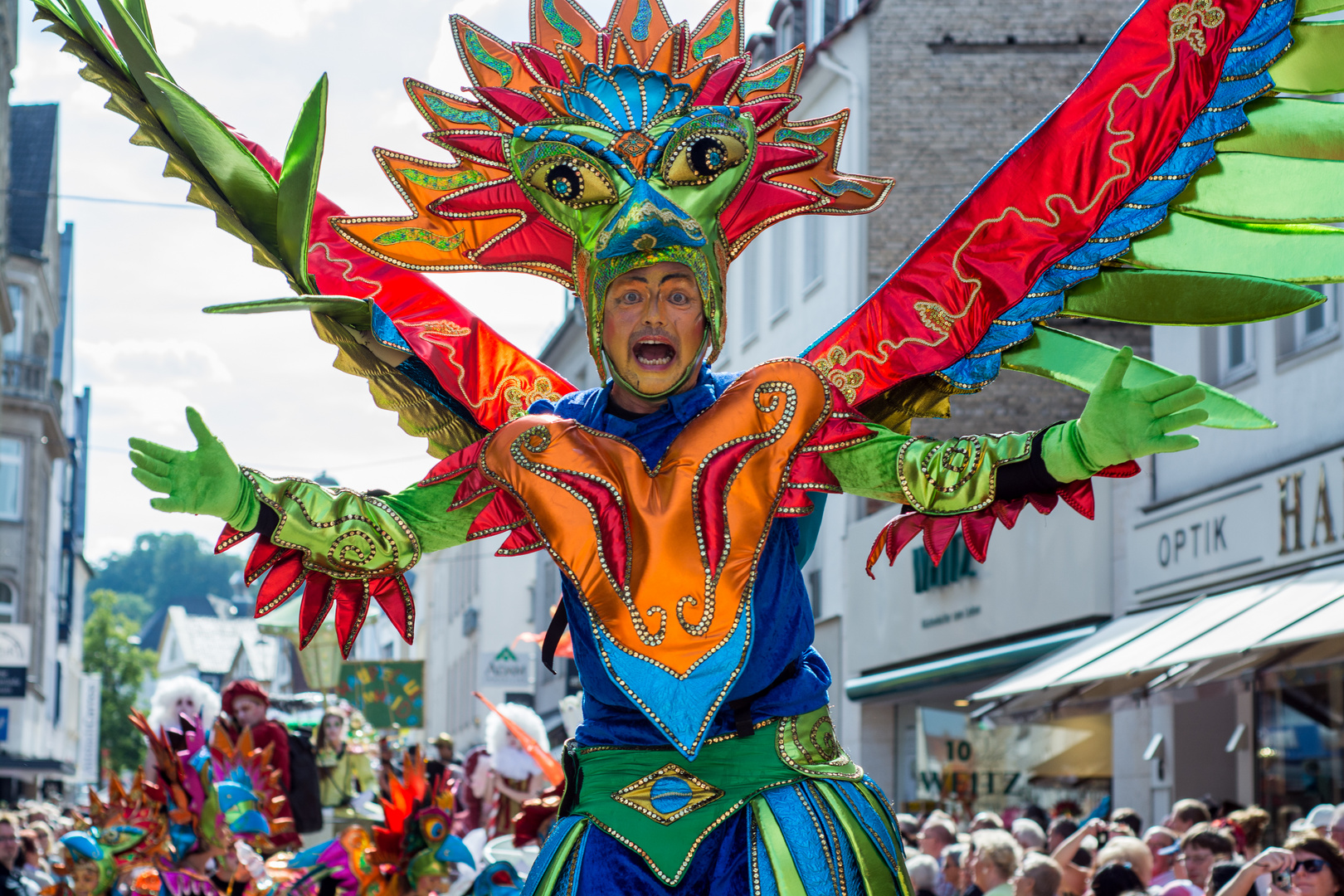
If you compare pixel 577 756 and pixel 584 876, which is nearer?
pixel 584 876

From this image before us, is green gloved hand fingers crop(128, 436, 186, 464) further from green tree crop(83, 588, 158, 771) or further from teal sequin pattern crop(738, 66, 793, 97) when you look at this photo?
green tree crop(83, 588, 158, 771)

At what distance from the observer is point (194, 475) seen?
10.3 feet

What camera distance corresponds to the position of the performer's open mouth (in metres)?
3.34

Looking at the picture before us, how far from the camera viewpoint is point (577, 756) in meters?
3.40

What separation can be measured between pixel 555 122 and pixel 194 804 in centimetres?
465

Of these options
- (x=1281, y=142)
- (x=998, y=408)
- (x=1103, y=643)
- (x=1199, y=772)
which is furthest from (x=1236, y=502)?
(x=1281, y=142)

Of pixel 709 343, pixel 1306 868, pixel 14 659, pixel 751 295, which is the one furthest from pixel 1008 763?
pixel 14 659

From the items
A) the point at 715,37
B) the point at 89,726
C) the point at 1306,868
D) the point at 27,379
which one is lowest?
the point at 89,726

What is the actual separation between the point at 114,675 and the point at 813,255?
135 feet

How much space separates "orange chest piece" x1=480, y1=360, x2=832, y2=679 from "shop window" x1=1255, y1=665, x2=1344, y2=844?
8.94 metres

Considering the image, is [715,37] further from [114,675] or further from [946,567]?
[114,675]

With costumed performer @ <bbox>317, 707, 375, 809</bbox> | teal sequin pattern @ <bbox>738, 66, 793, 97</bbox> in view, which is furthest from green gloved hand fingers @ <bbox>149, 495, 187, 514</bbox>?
costumed performer @ <bbox>317, 707, 375, 809</bbox>

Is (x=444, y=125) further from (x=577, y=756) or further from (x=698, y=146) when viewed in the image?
(x=577, y=756)

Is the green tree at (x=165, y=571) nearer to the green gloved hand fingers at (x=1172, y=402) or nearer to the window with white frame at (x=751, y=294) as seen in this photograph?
the window with white frame at (x=751, y=294)
